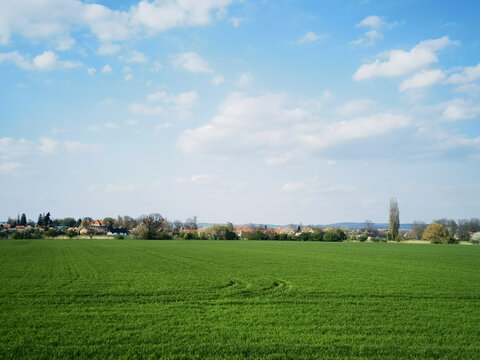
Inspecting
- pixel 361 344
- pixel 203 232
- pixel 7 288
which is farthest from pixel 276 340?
pixel 203 232

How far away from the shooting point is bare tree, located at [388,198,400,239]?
5151 inches

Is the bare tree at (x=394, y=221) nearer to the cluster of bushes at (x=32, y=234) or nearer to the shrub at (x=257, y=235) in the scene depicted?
the shrub at (x=257, y=235)

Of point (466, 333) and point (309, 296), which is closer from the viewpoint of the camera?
point (466, 333)

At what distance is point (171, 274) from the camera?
2419cm

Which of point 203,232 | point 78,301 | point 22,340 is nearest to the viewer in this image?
point 22,340

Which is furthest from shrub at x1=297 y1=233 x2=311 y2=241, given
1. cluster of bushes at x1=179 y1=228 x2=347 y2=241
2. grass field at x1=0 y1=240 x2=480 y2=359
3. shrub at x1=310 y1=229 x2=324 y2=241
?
grass field at x1=0 y1=240 x2=480 y2=359

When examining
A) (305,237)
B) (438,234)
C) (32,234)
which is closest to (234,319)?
(305,237)

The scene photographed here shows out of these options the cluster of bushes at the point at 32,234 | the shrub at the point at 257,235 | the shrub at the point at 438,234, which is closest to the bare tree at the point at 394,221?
the shrub at the point at 438,234

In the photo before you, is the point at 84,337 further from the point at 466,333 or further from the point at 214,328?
the point at 466,333

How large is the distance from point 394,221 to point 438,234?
22245 mm

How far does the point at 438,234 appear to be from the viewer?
112688 millimetres

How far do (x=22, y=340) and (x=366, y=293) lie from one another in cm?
1492

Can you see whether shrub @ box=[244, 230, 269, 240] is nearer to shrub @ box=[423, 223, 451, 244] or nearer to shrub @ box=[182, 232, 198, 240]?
shrub @ box=[182, 232, 198, 240]

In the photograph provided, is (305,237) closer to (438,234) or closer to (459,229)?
(438,234)
